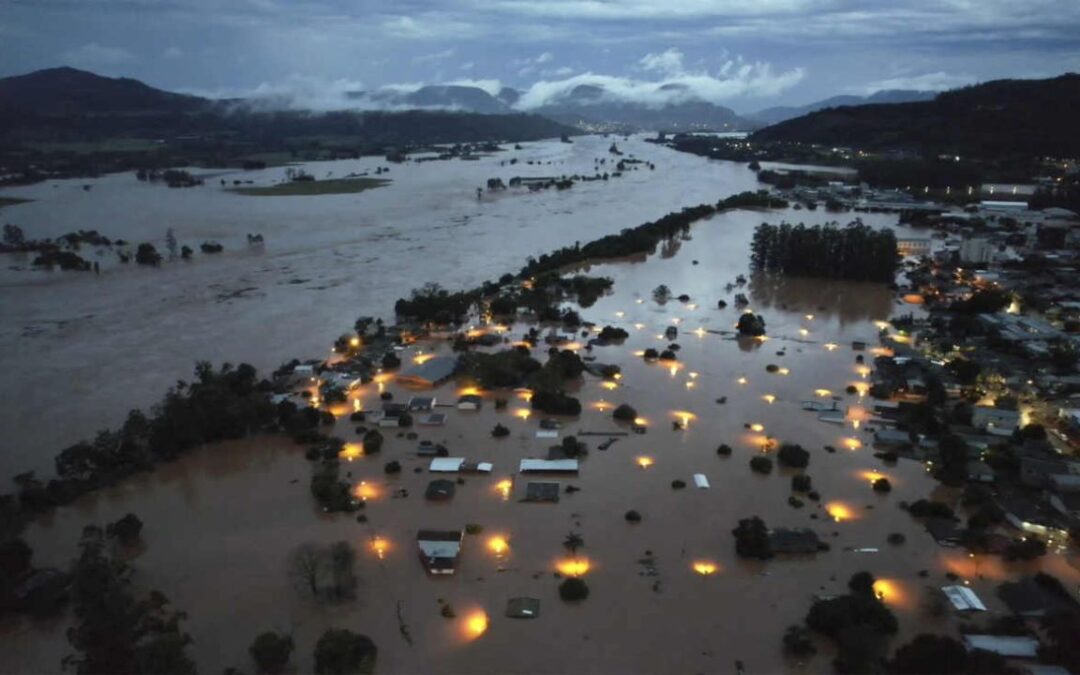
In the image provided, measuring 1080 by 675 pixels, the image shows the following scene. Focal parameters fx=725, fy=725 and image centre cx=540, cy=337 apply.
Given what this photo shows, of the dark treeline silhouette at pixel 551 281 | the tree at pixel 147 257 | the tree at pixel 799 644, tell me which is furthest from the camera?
the tree at pixel 147 257

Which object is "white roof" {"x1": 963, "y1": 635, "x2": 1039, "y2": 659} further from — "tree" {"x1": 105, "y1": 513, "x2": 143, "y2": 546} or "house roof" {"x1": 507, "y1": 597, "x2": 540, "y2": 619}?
"tree" {"x1": 105, "y1": 513, "x2": 143, "y2": 546}

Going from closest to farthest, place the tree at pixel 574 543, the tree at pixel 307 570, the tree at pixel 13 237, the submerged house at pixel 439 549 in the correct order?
1. the tree at pixel 307 570
2. the submerged house at pixel 439 549
3. the tree at pixel 574 543
4. the tree at pixel 13 237

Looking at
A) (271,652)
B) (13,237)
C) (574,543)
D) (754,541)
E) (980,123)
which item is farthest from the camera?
(980,123)

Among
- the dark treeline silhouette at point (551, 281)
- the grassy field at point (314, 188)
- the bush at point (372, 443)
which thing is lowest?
the bush at point (372, 443)

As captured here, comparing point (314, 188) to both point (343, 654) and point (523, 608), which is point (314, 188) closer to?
point (523, 608)

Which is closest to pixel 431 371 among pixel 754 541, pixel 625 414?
pixel 625 414

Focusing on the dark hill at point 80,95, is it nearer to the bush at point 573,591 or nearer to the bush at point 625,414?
the bush at point 625,414

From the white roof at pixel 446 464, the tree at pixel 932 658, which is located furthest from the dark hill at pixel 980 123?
the tree at pixel 932 658
